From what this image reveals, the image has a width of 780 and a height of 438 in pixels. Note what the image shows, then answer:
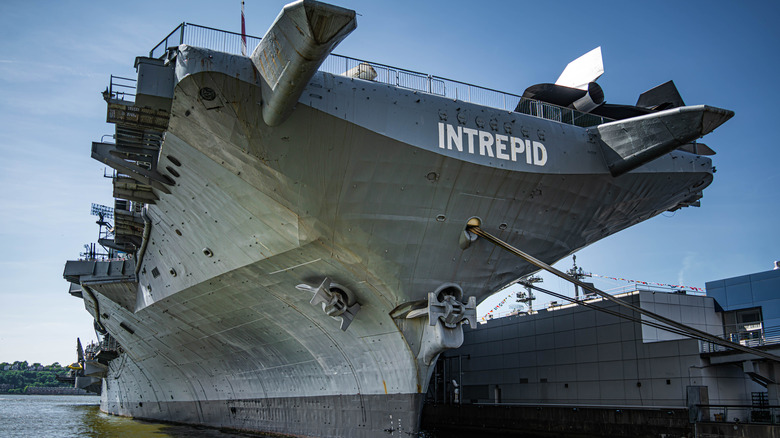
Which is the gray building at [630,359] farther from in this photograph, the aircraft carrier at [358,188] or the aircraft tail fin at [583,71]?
the aircraft tail fin at [583,71]

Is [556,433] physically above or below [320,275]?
below

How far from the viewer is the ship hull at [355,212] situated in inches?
370

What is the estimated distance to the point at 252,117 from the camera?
29.7ft

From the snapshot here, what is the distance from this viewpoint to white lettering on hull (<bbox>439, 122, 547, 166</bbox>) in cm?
996

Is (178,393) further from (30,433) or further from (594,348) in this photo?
(594,348)

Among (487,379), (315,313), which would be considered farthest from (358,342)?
(487,379)

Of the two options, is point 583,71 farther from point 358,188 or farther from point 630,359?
point 630,359

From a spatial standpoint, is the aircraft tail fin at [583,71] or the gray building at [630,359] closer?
the aircraft tail fin at [583,71]

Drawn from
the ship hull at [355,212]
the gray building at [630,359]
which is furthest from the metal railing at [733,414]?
the ship hull at [355,212]

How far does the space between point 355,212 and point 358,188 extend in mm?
482

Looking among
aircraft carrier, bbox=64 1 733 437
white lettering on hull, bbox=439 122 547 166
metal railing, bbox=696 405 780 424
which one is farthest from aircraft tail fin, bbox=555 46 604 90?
metal railing, bbox=696 405 780 424

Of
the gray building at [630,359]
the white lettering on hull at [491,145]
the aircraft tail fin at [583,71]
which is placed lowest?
the gray building at [630,359]

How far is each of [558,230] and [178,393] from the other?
17454 mm

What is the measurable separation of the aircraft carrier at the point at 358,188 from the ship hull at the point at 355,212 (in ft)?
0.12
